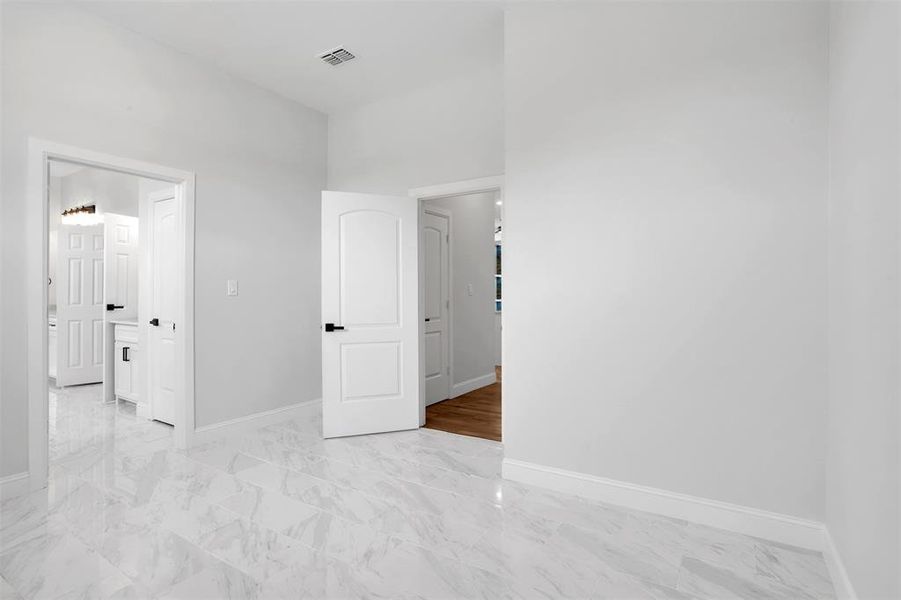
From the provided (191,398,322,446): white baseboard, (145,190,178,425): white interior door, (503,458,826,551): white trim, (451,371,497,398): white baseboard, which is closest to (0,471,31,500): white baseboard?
(191,398,322,446): white baseboard

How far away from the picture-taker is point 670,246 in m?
2.38

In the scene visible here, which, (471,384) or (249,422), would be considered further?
(471,384)

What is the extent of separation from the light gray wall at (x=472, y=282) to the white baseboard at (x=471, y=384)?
0.12ft

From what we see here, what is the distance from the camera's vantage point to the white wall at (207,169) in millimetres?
2609

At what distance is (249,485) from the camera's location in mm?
2793

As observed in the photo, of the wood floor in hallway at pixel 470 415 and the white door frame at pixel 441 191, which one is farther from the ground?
the white door frame at pixel 441 191

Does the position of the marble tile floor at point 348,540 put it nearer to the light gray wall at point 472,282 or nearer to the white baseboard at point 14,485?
the white baseboard at point 14,485

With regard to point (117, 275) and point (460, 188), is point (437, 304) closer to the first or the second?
point (460, 188)

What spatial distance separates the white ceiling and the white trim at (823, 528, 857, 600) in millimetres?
3259

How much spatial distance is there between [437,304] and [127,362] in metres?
3.18

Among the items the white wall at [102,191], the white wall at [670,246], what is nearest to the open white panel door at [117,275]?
the white wall at [102,191]

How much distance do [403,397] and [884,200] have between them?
326 centimetres

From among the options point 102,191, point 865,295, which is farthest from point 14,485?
point 102,191

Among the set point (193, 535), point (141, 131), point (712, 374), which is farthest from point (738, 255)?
point (141, 131)
